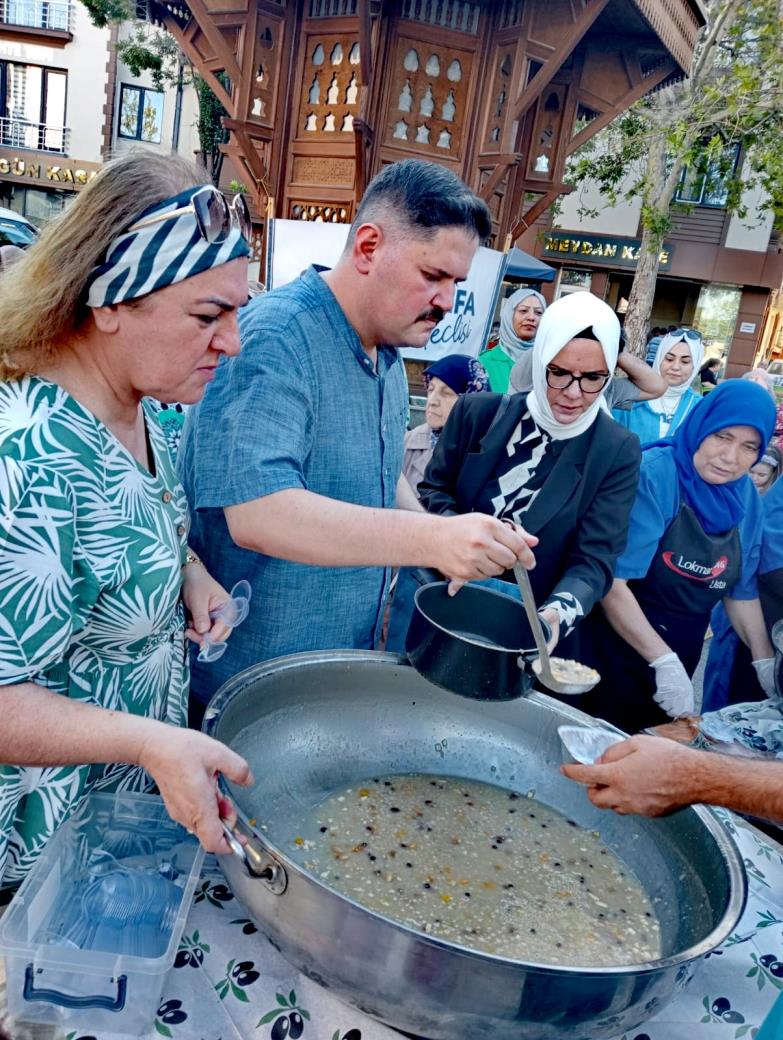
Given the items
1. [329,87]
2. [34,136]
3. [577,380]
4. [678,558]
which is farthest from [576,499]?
[34,136]

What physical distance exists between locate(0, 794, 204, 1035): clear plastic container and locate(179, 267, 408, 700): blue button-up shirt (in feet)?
1.47

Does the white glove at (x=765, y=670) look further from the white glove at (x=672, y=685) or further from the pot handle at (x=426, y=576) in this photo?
the pot handle at (x=426, y=576)

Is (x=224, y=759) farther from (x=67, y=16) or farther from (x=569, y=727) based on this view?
(x=67, y=16)

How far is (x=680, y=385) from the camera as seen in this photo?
4.58 metres

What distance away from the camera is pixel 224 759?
2.95ft

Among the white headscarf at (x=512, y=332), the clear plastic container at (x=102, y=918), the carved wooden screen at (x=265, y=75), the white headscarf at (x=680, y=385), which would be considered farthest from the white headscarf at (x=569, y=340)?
the carved wooden screen at (x=265, y=75)

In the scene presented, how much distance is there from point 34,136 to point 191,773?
2336cm

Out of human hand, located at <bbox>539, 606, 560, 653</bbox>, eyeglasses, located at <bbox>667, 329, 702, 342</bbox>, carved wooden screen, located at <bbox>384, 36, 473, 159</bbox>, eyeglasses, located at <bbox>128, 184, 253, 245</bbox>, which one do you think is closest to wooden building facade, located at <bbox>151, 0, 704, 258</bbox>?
carved wooden screen, located at <bbox>384, 36, 473, 159</bbox>

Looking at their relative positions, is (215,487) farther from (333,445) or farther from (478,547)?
(478,547)

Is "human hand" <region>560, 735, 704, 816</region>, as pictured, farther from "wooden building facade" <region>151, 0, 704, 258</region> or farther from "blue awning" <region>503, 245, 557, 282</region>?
"blue awning" <region>503, 245, 557, 282</region>

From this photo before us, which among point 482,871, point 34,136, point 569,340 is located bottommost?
point 482,871

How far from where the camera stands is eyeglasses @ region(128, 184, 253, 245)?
0.98 metres

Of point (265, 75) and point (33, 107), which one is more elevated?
point (33, 107)

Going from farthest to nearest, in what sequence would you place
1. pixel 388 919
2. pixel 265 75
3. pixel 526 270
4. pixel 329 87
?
1. pixel 526 270
2. pixel 265 75
3. pixel 329 87
4. pixel 388 919
